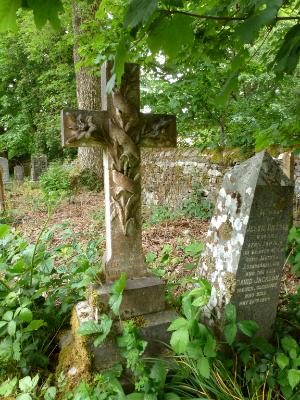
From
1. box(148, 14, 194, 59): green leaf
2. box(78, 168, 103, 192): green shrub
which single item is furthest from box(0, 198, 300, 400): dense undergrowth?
box(78, 168, 103, 192): green shrub

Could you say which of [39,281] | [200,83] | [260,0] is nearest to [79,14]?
[200,83]

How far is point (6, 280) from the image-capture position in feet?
8.53

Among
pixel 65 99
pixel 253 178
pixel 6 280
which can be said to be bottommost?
pixel 6 280

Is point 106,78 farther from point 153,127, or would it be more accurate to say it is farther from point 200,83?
point 200,83

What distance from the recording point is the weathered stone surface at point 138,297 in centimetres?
251

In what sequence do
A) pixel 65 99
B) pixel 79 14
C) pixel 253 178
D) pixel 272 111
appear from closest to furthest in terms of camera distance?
pixel 253 178, pixel 272 111, pixel 79 14, pixel 65 99

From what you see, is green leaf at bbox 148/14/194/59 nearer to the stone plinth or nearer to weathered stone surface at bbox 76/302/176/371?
the stone plinth

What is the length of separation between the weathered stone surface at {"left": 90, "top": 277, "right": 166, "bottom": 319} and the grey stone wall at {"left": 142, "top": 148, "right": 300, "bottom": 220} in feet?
13.5

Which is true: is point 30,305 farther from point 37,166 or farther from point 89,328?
point 37,166

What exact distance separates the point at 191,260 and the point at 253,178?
2192 millimetres

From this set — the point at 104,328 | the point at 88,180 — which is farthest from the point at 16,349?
the point at 88,180

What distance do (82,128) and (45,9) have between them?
4.87 ft

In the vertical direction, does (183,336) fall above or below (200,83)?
below

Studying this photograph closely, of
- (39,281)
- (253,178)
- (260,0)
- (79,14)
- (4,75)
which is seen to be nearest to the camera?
(260,0)
